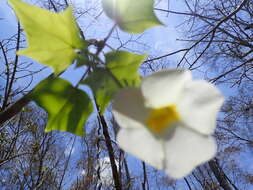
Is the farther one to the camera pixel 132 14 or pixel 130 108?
pixel 132 14

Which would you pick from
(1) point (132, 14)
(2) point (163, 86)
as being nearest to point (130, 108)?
(2) point (163, 86)

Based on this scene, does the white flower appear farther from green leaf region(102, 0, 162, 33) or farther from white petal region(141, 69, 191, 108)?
green leaf region(102, 0, 162, 33)

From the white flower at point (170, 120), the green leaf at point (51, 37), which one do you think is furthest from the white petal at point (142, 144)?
the green leaf at point (51, 37)

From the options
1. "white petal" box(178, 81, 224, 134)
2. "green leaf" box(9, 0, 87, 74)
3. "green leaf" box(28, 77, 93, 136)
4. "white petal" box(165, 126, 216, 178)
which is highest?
"green leaf" box(9, 0, 87, 74)

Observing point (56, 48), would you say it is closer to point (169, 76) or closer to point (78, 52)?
point (78, 52)

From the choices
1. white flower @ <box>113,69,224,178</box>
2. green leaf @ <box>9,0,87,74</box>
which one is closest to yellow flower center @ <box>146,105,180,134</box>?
white flower @ <box>113,69,224,178</box>

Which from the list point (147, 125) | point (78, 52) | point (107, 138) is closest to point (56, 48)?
point (78, 52)

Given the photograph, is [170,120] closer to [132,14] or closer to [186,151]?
[186,151]
